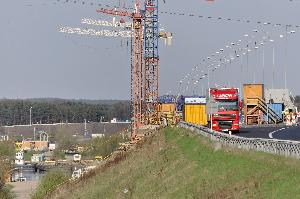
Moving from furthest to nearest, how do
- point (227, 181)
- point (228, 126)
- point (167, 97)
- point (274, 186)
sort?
point (167, 97) < point (228, 126) < point (227, 181) < point (274, 186)

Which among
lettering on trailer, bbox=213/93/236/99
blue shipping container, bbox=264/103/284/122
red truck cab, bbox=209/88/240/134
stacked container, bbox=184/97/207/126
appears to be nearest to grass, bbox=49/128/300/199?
red truck cab, bbox=209/88/240/134

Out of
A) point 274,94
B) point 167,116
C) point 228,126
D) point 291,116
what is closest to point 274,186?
point 228,126

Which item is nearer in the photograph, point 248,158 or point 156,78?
point 248,158

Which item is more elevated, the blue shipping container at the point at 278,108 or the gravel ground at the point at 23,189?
the blue shipping container at the point at 278,108

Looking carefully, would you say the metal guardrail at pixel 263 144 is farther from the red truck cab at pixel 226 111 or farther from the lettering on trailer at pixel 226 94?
the lettering on trailer at pixel 226 94

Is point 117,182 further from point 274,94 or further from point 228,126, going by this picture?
point 274,94

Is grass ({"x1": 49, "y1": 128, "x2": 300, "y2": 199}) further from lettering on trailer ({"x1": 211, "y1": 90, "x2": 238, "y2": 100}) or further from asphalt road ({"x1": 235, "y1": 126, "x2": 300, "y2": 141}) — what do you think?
asphalt road ({"x1": 235, "y1": 126, "x2": 300, "y2": 141})

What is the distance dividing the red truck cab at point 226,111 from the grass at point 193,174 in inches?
107

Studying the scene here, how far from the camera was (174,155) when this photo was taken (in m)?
52.8

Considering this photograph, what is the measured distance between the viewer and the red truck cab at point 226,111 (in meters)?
64.7

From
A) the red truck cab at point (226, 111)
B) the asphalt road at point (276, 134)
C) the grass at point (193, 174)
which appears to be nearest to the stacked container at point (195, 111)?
the grass at point (193, 174)

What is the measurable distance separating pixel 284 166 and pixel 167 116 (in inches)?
2576

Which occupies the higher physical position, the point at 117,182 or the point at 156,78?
the point at 156,78

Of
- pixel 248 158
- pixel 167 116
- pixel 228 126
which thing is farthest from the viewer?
pixel 167 116
